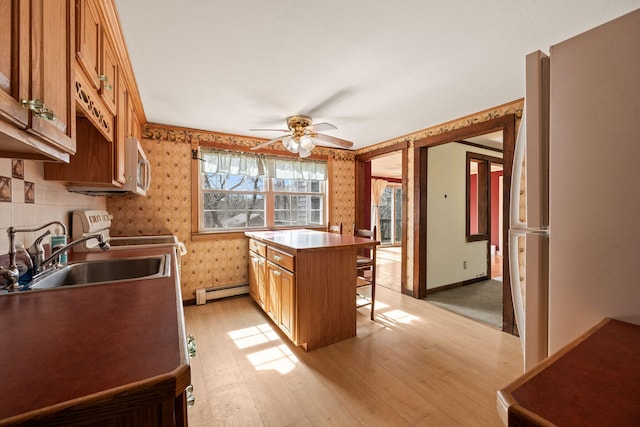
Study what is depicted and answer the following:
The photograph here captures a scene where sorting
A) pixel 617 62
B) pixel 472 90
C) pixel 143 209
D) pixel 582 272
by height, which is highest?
pixel 472 90

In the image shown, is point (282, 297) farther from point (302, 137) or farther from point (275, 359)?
point (302, 137)

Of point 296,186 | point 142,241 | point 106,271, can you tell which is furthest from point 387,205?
point 106,271

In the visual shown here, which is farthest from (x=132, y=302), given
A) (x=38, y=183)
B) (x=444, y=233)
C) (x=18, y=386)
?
(x=444, y=233)

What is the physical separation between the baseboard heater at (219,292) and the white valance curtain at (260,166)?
152 centimetres

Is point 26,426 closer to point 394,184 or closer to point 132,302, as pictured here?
point 132,302

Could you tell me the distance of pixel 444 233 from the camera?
12.6ft

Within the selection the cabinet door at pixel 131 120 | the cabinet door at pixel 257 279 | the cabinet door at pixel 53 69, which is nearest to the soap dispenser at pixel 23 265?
the cabinet door at pixel 53 69

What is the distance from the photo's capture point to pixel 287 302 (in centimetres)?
236

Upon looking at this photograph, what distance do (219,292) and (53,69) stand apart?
3.05 m

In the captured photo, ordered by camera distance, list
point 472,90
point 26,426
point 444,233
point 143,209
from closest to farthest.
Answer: point 26,426 < point 472,90 < point 143,209 < point 444,233

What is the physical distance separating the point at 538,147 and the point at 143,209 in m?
3.53

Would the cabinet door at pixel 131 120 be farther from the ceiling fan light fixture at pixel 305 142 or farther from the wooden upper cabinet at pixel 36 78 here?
the ceiling fan light fixture at pixel 305 142

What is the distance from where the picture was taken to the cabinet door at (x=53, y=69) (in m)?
0.70

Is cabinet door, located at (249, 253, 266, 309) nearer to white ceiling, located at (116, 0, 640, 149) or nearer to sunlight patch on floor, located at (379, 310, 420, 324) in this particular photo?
sunlight patch on floor, located at (379, 310, 420, 324)
